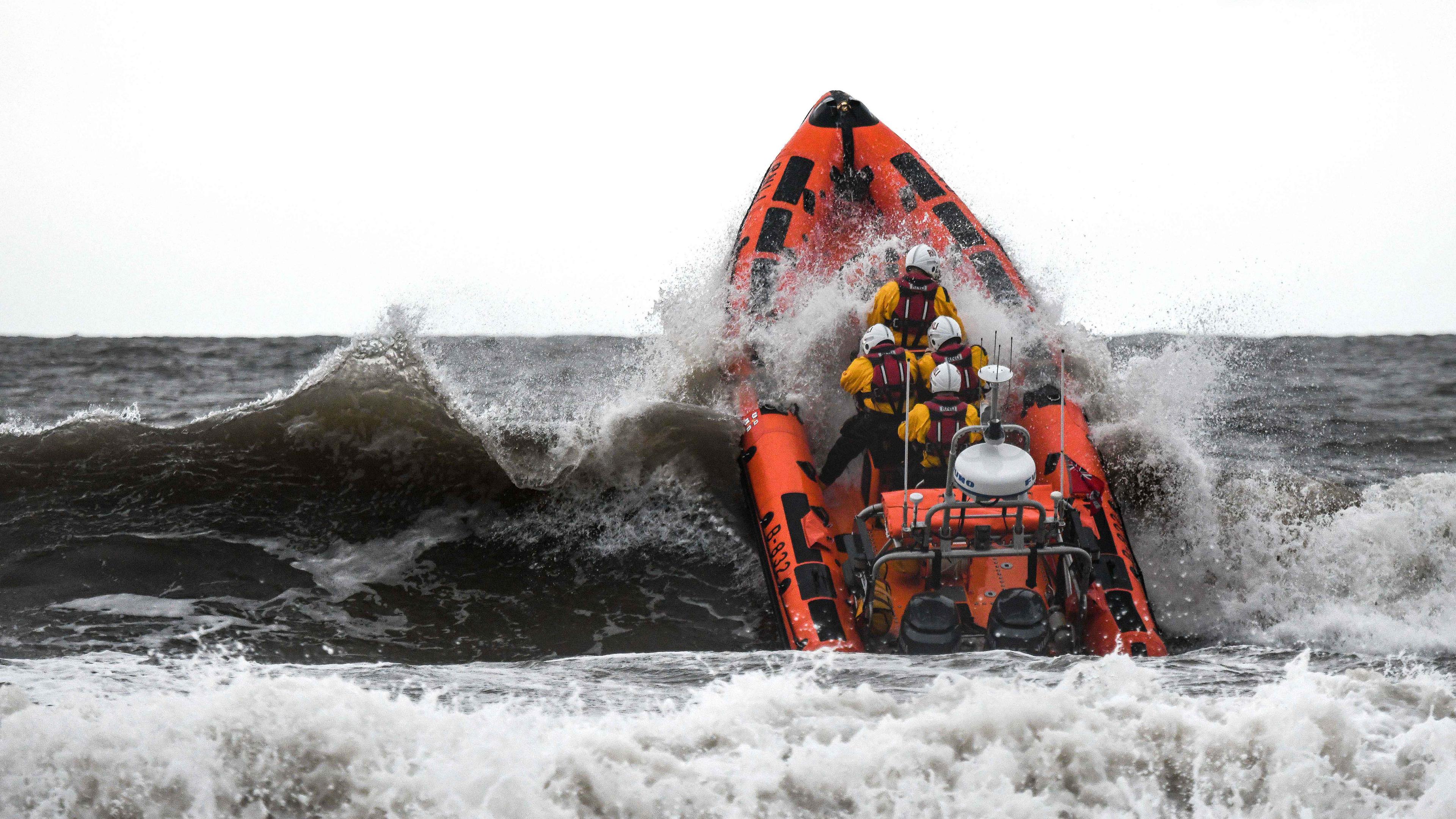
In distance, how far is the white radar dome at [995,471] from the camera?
3.72 m

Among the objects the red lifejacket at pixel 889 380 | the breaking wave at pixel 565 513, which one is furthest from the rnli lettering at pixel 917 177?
the red lifejacket at pixel 889 380

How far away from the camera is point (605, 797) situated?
9.05 feet

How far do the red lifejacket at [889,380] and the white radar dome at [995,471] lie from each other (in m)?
1.11

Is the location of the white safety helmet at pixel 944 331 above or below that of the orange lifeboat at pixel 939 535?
above

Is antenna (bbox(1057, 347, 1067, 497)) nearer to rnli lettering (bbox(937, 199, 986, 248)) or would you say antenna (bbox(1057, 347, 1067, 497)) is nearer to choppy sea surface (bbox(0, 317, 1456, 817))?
choppy sea surface (bbox(0, 317, 1456, 817))

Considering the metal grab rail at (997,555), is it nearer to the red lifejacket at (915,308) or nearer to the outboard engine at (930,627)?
the outboard engine at (930,627)

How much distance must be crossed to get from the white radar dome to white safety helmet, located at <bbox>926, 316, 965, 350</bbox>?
4.24 ft

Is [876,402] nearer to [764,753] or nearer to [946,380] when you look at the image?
[946,380]

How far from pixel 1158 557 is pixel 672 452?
7.73 ft

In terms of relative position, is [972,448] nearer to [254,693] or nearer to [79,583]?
[254,693]

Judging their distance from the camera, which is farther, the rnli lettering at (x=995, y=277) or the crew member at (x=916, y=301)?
the rnli lettering at (x=995, y=277)

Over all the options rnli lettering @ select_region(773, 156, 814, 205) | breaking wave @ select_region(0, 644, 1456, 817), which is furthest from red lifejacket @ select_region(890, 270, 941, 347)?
breaking wave @ select_region(0, 644, 1456, 817)

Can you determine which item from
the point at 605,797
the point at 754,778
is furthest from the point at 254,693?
the point at 754,778

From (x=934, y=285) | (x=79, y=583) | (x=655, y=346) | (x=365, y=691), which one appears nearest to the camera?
(x=365, y=691)
